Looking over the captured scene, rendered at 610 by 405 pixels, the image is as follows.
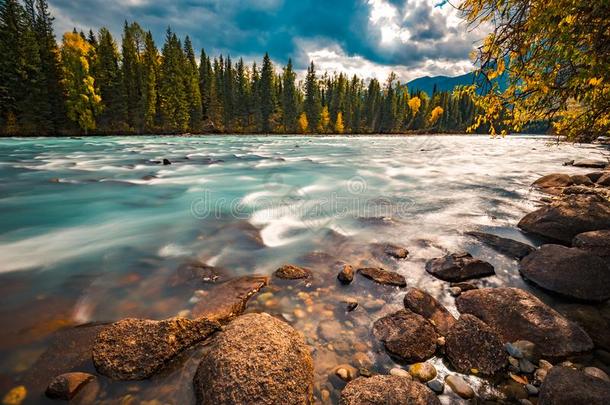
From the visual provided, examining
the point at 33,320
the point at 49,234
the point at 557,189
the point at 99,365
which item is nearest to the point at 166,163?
the point at 49,234

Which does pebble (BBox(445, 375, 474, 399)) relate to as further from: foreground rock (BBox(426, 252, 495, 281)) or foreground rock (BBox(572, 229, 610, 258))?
foreground rock (BBox(572, 229, 610, 258))

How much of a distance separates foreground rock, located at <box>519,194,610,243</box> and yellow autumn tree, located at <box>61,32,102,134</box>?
54618 mm

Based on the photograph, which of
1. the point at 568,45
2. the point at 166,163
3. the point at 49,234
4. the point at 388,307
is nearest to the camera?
the point at 388,307

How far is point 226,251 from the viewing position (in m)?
5.41

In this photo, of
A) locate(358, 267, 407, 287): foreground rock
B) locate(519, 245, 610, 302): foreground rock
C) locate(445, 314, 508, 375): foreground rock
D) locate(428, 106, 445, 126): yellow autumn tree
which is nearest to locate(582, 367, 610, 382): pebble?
locate(445, 314, 508, 375): foreground rock

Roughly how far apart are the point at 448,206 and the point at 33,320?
9.34m

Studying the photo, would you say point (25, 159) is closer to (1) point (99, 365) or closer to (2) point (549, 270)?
(1) point (99, 365)

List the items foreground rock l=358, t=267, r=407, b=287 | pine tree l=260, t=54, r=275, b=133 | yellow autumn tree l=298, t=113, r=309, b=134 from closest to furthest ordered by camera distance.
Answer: foreground rock l=358, t=267, r=407, b=287 < pine tree l=260, t=54, r=275, b=133 < yellow autumn tree l=298, t=113, r=309, b=134

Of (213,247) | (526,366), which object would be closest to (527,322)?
(526,366)

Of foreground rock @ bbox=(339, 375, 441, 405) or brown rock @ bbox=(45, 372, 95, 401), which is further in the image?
brown rock @ bbox=(45, 372, 95, 401)

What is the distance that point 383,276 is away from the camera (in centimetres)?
431

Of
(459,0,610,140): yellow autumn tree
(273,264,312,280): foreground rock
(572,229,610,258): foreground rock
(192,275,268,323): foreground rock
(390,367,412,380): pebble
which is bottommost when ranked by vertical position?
(390,367,412,380): pebble

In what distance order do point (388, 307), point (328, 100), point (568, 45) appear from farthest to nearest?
1. point (328, 100)
2. point (568, 45)
3. point (388, 307)

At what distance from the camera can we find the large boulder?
2873mm
